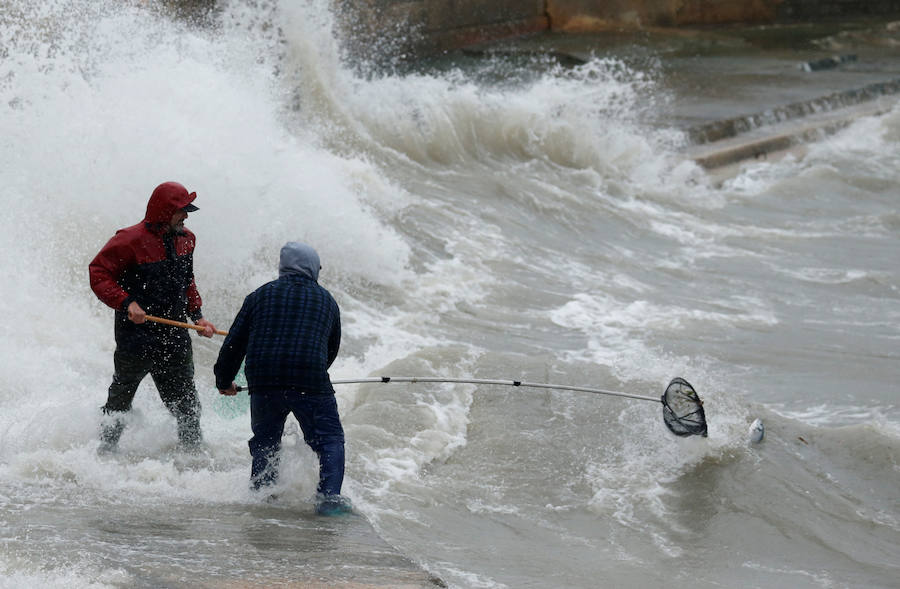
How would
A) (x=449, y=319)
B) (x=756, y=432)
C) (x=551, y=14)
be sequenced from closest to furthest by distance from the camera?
(x=756, y=432) < (x=449, y=319) < (x=551, y=14)

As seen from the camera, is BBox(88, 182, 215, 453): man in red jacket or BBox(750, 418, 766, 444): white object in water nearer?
BBox(88, 182, 215, 453): man in red jacket

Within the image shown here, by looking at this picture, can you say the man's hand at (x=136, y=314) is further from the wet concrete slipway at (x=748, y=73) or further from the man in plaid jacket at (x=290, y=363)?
the wet concrete slipway at (x=748, y=73)

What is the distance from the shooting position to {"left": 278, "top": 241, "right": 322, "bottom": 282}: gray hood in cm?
463

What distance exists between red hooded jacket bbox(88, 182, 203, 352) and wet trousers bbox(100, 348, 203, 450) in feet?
0.42

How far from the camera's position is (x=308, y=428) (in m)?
4.67

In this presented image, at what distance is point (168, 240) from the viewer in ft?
15.9

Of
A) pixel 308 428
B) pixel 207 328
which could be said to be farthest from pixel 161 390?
pixel 308 428

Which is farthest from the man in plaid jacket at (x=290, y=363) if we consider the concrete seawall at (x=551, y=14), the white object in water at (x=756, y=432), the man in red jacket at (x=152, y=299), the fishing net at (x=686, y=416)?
the concrete seawall at (x=551, y=14)

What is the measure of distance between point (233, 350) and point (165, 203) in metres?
0.65

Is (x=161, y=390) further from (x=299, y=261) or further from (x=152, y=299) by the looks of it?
(x=299, y=261)

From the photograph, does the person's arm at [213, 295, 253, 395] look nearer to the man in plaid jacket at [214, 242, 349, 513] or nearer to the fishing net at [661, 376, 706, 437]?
the man in plaid jacket at [214, 242, 349, 513]

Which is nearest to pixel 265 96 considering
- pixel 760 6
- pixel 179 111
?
pixel 179 111

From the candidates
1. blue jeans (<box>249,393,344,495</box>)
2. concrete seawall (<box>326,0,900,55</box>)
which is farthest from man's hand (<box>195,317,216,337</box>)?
concrete seawall (<box>326,0,900,55</box>)

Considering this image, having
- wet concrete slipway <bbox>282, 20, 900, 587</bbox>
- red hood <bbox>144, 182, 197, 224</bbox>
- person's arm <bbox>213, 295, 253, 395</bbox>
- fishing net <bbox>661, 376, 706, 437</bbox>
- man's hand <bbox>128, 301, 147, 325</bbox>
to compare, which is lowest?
fishing net <bbox>661, 376, 706, 437</bbox>
